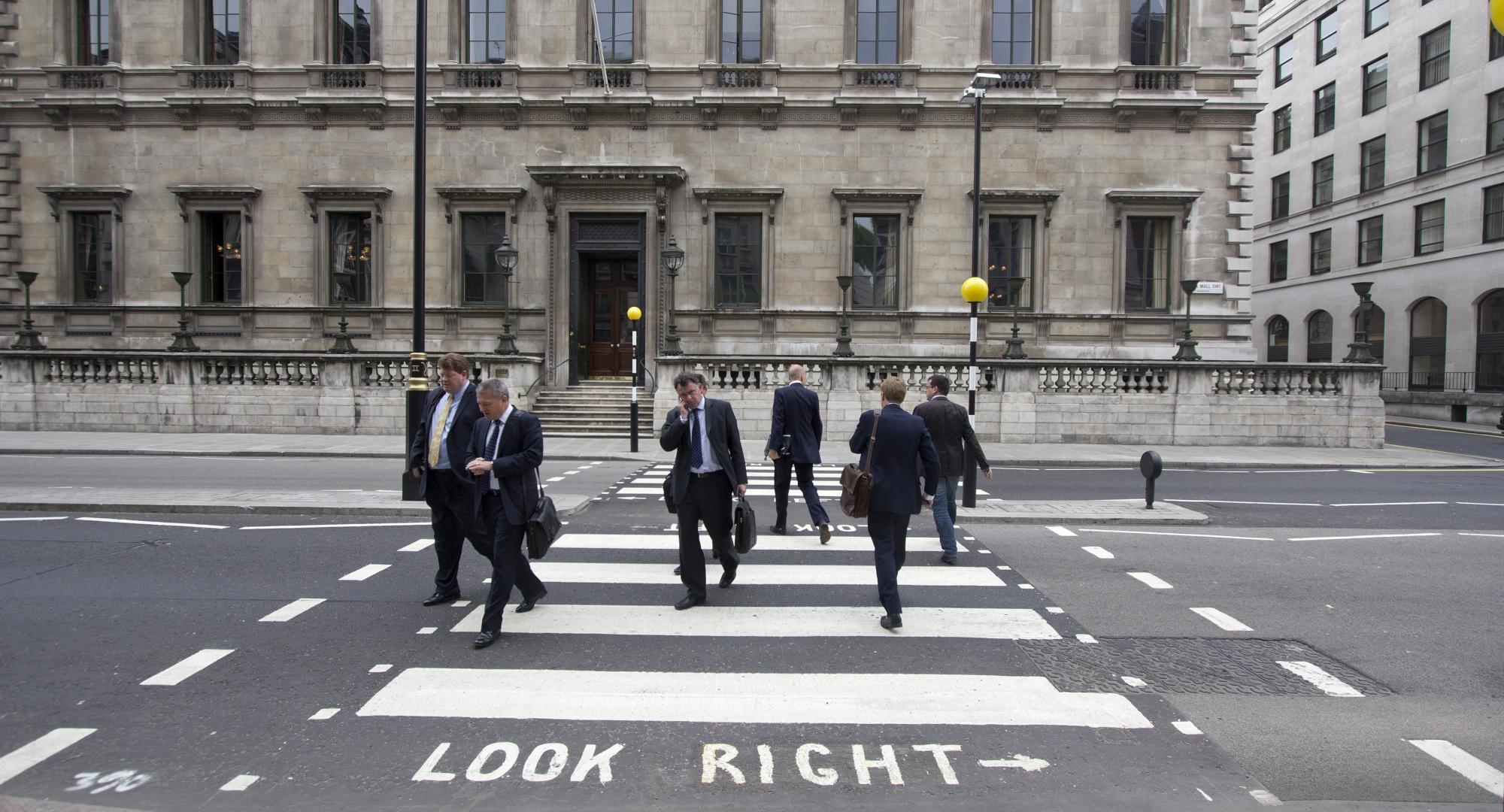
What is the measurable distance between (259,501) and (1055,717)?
1013 cm

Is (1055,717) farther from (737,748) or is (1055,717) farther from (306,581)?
(306,581)

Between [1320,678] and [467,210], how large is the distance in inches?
956

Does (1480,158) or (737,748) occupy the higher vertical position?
(1480,158)

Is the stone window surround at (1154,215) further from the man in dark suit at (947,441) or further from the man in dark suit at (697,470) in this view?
the man in dark suit at (697,470)

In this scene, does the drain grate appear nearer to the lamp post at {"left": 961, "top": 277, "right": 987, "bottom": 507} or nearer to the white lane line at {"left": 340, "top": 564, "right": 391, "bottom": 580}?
the lamp post at {"left": 961, "top": 277, "right": 987, "bottom": 507}

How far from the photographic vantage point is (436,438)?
6387mm

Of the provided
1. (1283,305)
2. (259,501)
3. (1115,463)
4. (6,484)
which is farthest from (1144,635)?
(1283,305)

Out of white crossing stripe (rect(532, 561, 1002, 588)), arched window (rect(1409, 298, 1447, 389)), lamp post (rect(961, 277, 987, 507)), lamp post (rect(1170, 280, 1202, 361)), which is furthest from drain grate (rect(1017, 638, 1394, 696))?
arched window (rect(1409, 298, 1447, 389))

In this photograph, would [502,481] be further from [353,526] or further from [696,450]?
[353,526]

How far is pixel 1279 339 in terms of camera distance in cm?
4500

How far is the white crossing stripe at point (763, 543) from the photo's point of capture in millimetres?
8742

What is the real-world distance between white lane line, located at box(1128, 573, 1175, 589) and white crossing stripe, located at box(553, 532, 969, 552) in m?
1.71

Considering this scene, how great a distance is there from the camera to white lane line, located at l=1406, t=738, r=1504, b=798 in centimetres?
385

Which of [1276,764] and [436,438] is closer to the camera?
[1276,764]
